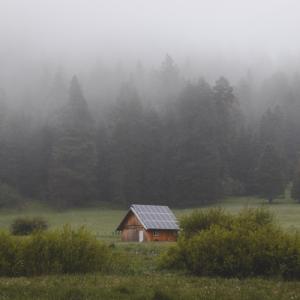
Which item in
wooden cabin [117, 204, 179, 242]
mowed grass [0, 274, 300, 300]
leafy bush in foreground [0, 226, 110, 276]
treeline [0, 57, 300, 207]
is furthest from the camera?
treeline [0, 57, 300, 207]

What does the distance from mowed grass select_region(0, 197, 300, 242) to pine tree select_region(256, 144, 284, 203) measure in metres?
1.74

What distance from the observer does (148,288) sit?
693 inches

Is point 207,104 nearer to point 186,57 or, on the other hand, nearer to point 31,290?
point 186,57

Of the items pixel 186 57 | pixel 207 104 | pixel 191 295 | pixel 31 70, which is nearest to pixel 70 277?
pixel 191 295

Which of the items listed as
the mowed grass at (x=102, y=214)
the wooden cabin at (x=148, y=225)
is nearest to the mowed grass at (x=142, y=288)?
the wooden cabin at (x=148, y=225)

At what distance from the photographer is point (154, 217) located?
61562mm

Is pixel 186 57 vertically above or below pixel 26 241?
above

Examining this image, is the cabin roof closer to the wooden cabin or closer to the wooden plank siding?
the wooden cabin

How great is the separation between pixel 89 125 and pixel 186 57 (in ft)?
228

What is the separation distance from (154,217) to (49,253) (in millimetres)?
40152

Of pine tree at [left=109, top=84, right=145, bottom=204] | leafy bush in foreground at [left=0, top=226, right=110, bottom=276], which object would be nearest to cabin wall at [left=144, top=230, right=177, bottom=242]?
pine tree at [left=109, top=84, right=145, bottom=204]

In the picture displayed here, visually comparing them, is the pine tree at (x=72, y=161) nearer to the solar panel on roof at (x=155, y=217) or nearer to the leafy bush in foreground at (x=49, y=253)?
the solar panel on roof at (x=155, y=217)

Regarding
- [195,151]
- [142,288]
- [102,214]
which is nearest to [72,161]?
[102,214]

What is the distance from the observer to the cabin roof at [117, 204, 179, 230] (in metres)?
59.5
